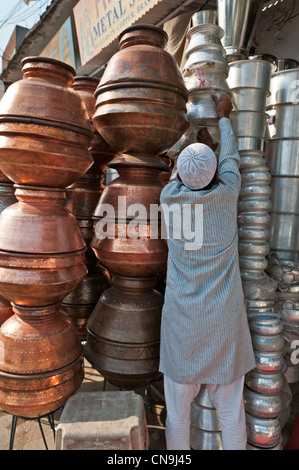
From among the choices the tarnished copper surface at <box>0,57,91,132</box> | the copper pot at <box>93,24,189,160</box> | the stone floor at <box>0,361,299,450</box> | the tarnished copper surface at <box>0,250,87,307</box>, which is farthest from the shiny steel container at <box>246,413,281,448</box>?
the tarnished copper surface at <box>0,57,91,132</box>

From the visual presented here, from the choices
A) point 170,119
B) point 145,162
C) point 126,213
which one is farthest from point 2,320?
point 170,119

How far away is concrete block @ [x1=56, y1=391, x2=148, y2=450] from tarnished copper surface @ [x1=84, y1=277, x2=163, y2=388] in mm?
391

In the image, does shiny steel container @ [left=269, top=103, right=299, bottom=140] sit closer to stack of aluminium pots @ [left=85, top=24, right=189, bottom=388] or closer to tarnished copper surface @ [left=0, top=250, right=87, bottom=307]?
stack of aluminium pots @ [left=85, top=24, right=189, bottom=388]

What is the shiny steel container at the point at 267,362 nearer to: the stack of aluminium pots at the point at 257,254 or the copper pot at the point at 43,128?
the stack of aluminium pots at the point at 257,254

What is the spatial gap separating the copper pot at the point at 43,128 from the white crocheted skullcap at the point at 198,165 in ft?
2.02

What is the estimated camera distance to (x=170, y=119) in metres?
1.95

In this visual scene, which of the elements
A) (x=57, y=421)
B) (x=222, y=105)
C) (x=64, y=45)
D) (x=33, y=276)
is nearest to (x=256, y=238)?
(x=222, y=105)

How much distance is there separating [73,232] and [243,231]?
1.10 metres

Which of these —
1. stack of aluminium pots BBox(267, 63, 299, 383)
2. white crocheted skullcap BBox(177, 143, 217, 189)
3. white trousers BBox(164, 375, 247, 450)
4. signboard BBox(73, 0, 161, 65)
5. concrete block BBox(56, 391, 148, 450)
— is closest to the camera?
concrete block BBox(56, 391, 148, 450)

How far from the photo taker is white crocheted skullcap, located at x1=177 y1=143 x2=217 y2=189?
159 centimetres

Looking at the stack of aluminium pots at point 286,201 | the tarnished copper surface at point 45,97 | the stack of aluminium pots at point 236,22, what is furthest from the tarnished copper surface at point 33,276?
the stack of aluminium pots at point 236,22

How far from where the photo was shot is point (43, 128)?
1719mm

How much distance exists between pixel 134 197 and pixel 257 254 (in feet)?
2.97

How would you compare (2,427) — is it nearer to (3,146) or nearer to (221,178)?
(3,146)
